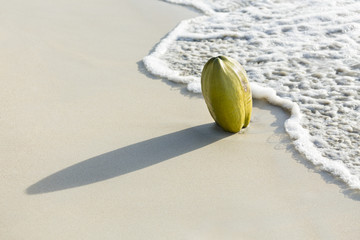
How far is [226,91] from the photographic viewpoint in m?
2.66

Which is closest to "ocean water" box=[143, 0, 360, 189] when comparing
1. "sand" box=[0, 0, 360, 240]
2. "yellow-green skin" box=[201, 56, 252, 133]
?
"sand" box=[0, 0, 360, 240]

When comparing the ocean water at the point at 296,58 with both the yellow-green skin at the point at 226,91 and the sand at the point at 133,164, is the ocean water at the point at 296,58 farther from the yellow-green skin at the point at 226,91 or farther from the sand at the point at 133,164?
the yellow-green skin at the point at 226,91

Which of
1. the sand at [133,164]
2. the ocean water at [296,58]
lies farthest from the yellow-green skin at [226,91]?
the ocean water at [296,58]

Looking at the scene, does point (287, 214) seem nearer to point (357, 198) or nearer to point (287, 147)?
point (357, 198)

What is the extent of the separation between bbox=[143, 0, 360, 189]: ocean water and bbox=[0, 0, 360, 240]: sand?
138mm

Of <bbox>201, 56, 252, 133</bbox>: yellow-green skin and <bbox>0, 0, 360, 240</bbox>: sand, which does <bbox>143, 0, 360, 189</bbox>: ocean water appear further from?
<bbox>201, 56, 252, 133</bbox>: yellow-green skin

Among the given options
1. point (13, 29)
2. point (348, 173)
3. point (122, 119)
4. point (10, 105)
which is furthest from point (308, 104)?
point (13, 29)

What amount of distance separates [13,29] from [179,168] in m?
2.24

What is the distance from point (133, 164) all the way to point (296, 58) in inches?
75.1

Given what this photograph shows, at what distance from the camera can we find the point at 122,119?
299 cm

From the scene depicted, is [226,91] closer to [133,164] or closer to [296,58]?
[133,164]

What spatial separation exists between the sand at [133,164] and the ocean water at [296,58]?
14cm

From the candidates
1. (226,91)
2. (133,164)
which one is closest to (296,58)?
(226,91)

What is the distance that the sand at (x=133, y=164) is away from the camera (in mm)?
2137
